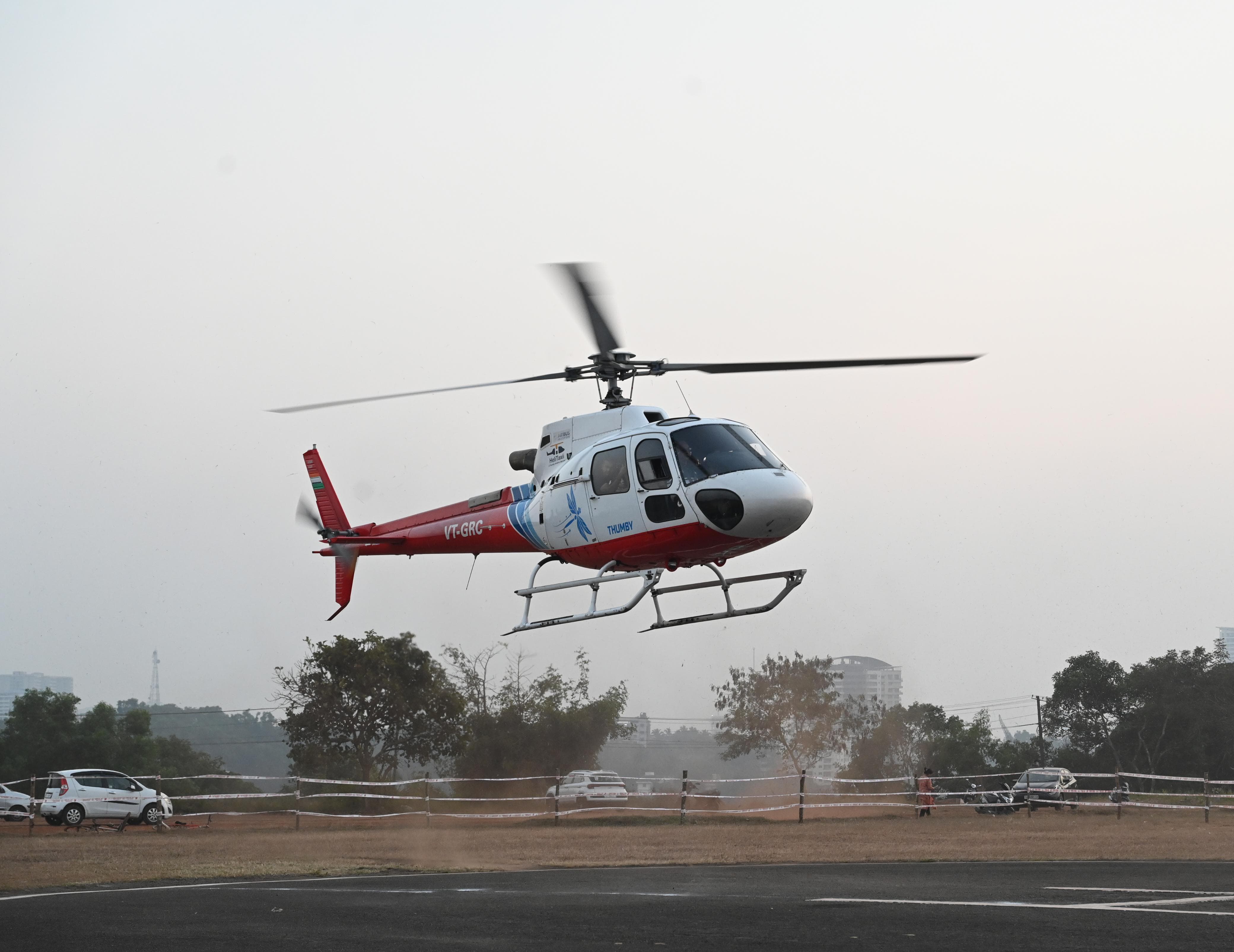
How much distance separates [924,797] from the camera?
31.3m

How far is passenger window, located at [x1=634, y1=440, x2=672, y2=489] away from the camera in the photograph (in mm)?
15359

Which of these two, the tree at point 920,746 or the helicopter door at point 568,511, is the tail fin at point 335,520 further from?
the tree at point 920,746

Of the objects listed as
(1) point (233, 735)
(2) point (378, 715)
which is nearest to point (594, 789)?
(2) point (378, 715)

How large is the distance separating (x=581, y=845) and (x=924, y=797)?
1365 cm

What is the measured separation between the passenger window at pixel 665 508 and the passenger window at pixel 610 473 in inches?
17.2

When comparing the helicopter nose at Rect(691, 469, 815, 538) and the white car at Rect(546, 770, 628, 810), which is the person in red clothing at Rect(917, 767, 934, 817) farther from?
the helicopter nose at Rect(691, 469, 815, 538)

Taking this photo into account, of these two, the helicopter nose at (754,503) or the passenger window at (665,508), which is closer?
the helicopter nose at (754,503)

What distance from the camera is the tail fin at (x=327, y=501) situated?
806 inches

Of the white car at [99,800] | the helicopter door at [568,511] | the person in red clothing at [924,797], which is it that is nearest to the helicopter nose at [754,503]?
the helicopter door at [568,511]

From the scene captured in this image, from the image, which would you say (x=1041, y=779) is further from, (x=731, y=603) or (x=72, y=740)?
(x=72, y=740)

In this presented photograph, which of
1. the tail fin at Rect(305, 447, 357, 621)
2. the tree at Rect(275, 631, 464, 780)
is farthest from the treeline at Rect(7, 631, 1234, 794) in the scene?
the tail fin at Rect(305, 447, 357, 621)

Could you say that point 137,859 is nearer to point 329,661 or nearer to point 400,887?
point 400,887

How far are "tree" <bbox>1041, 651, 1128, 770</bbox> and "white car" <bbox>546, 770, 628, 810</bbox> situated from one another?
98.8 ft

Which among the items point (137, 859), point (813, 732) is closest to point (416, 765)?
point (813, 732)
